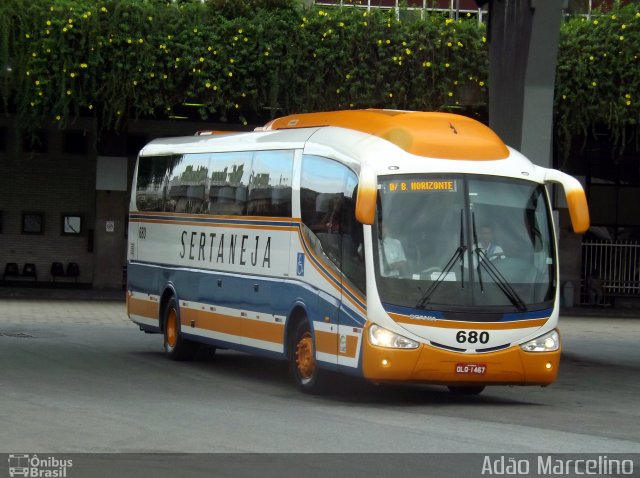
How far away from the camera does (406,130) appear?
16.7 metres

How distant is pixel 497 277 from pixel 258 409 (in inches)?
123

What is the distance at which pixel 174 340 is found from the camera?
72.2ft

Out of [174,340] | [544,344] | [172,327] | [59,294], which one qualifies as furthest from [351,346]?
[59,294]

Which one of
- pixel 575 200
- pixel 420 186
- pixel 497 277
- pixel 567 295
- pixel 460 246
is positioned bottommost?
pixel 567 295

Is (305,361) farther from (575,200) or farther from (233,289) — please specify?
(575,200)

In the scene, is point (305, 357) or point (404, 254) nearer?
point (404, 254)

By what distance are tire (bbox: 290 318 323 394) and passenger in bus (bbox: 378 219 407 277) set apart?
1.69 metres

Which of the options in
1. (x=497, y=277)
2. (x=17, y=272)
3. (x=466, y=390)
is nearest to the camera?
(x=497, y=277)

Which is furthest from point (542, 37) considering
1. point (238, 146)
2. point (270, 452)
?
point (270, 452)

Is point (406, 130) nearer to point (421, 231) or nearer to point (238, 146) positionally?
point (421, 231)

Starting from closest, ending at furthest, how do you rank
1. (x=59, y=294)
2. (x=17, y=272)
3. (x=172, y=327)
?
(x=172, y=327), (x=59, y=294), (x=17, y=272)

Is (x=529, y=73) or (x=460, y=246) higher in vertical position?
(x=529, y=73)

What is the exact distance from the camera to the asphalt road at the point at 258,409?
11938 mm

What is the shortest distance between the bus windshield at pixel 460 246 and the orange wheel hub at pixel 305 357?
180 centimetres
